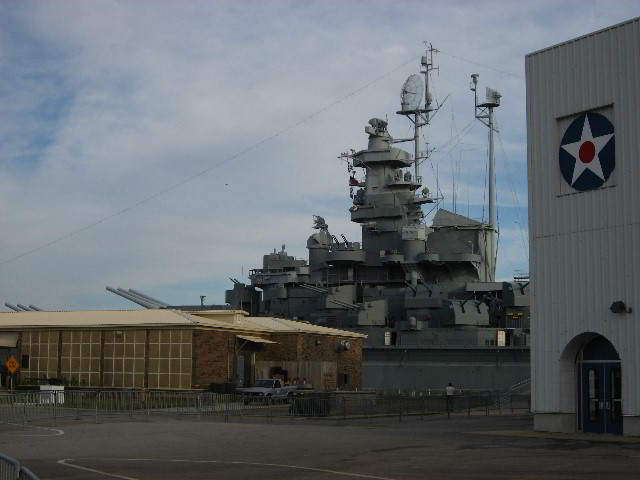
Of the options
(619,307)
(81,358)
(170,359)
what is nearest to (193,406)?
(170,359)

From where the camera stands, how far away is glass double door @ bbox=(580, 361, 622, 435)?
86.8ft

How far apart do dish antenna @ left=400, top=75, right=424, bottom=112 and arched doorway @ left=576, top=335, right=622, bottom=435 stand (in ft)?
185

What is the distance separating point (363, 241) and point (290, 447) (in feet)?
182

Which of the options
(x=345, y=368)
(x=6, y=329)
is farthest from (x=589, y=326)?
(x=6, y=329)

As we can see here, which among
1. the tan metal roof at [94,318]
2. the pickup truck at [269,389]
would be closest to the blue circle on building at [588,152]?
the pickup truck at [269,389]

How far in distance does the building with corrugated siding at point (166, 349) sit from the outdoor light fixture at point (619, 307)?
25.1m

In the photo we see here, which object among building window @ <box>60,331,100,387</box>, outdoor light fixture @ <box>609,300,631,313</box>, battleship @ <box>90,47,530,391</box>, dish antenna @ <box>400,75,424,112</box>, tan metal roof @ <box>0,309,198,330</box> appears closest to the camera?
outdoor light fixture @ <box>609,300,631,313</box>

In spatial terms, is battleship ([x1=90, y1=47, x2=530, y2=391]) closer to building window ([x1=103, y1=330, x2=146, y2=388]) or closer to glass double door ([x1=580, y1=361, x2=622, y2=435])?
building window ([x1=103, y1=330, x2=146, y2=388])

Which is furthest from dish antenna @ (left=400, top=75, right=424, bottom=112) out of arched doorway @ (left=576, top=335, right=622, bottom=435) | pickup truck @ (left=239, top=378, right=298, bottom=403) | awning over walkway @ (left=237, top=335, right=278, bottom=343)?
arched doorway @ (left=576, top=335, right=622, bottom=435)

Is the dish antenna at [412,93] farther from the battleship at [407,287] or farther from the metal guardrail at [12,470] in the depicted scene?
the metal guardrail at [12,470]

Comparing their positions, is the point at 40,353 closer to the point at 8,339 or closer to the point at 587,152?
the point at 8,339

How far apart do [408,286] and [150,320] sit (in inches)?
1099

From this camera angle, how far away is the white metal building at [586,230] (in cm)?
2586

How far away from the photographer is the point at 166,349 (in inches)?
1843
